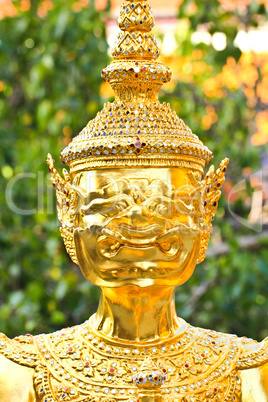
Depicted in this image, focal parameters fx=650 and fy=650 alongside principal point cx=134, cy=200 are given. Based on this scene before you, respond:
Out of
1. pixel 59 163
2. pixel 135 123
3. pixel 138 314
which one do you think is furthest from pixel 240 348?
pixel 59 163

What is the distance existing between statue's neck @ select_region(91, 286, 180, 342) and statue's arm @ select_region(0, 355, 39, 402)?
228mm

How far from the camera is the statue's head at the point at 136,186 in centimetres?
157

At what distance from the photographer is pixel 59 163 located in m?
3.29

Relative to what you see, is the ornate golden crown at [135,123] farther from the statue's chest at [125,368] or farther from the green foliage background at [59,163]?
the green foliage background at [59,163]

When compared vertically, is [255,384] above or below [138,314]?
below

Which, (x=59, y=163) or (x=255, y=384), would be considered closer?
(x=255, y=384)

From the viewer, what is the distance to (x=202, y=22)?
3.29 metres

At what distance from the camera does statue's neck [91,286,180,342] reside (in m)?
1.66

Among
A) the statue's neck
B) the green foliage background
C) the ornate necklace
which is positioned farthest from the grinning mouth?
the green foliage background

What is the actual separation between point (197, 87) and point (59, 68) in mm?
831

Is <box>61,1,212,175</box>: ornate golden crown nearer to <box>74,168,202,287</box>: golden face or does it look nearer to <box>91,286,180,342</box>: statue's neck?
<box>74,168,202,287</box>: golden face

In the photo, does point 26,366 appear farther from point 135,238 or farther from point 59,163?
point 59,163

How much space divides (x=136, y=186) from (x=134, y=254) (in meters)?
0.17

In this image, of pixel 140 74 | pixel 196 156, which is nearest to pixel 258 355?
pixel 196 156
